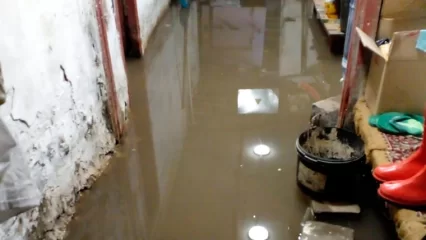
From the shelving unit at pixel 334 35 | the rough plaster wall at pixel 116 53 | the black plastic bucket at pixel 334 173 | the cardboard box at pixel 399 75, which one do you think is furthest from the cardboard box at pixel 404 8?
the shelving unit at pixel 334 35

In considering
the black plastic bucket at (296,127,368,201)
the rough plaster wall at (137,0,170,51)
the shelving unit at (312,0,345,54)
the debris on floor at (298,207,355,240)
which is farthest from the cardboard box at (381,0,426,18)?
the rough plaster wall at (137,0,170,51)

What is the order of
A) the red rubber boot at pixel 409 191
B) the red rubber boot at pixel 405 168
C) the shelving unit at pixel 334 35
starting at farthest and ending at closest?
the shelving unit at pixel 334 35
the red rubber boot at pixel 405 168
the red rubber boot at pixel 409 191

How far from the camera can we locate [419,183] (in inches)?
55.3

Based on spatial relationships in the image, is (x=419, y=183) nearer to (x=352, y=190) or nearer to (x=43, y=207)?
(x=352, y=190)

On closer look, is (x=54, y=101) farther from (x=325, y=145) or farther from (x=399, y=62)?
(x=399, y=62)

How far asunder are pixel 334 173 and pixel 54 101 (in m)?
1.26

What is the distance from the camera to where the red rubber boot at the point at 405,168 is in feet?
5.07

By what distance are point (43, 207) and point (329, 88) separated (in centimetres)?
215

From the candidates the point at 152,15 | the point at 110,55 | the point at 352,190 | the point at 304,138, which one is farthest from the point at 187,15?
the point at 352,190

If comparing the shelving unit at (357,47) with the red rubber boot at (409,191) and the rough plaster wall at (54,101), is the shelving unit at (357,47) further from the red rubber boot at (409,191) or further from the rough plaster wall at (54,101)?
the rough plaster wall at (54,101)

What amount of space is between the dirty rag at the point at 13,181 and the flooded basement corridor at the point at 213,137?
866 millimetres

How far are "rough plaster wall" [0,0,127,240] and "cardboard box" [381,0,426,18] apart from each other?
55.5 inches

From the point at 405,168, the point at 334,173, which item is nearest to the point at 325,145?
the point at 334,173

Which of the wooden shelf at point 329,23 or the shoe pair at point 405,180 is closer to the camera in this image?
the shoe pair at point 405,180
